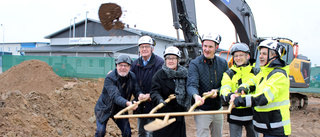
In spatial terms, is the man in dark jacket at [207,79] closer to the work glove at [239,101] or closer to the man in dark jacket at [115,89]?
the work glove at [239,101]

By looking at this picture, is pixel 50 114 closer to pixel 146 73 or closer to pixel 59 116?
pixel 59 116

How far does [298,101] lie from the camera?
10.7 meters

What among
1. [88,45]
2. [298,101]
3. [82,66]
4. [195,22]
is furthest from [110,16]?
[88,45]

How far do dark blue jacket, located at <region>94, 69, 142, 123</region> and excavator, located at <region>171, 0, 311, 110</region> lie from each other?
406 cm

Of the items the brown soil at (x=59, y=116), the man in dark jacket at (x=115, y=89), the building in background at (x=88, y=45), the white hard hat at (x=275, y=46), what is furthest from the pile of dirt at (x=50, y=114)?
the building in background at (x=88, y=45)

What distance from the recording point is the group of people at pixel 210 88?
9.80ft

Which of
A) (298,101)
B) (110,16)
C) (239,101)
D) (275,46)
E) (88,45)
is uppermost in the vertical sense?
(88,45)

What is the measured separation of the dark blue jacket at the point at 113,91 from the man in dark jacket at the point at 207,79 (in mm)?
1088

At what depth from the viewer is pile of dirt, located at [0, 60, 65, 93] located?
11.8 m

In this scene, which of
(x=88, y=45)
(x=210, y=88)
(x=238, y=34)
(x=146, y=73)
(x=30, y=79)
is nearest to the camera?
(x=210, y=88)

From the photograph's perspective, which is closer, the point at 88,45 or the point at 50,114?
the point at 50,114

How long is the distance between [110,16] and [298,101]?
913 centimetres

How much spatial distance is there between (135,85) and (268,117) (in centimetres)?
221

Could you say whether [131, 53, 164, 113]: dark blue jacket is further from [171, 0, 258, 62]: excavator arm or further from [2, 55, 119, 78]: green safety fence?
[2, 55, 119, 78]: green safety fence
